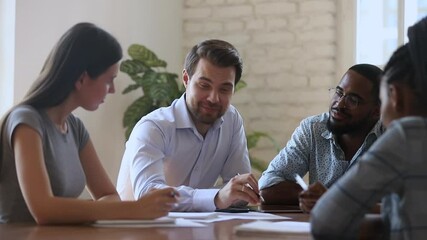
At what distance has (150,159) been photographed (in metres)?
2.89

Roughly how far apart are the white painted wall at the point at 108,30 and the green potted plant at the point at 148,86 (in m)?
0.13

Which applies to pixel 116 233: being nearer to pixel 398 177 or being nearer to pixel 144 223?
pixel 144 223

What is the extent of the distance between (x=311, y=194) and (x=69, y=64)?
766 mm

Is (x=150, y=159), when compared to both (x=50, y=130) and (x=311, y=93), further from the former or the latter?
(x=311, y=93)

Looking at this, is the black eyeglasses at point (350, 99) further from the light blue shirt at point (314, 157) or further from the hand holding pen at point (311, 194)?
the hand holding pen at point (311, 194)

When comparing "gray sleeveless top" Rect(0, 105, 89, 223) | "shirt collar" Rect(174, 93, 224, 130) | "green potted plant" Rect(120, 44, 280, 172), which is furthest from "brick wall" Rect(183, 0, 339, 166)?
"gray sleeveless top" Rect(0, 105, 89, 223)

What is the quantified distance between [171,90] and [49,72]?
9.93 feet

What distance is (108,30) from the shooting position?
525 cm

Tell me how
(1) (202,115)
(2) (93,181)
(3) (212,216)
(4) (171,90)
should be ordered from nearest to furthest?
(3) (212,216)
(2) (93,181)
(1) (202,115)
(4) (171,90)

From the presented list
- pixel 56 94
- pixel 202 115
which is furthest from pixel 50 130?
pixel 202 115

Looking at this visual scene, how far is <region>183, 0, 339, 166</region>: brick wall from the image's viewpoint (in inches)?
214

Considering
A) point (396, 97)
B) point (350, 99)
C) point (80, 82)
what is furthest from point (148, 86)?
point (396, 97)

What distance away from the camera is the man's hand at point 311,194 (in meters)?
1.88

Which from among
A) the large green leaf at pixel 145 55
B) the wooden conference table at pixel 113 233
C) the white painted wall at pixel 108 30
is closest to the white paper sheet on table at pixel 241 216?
the wooden conference table at pixel 113 233
